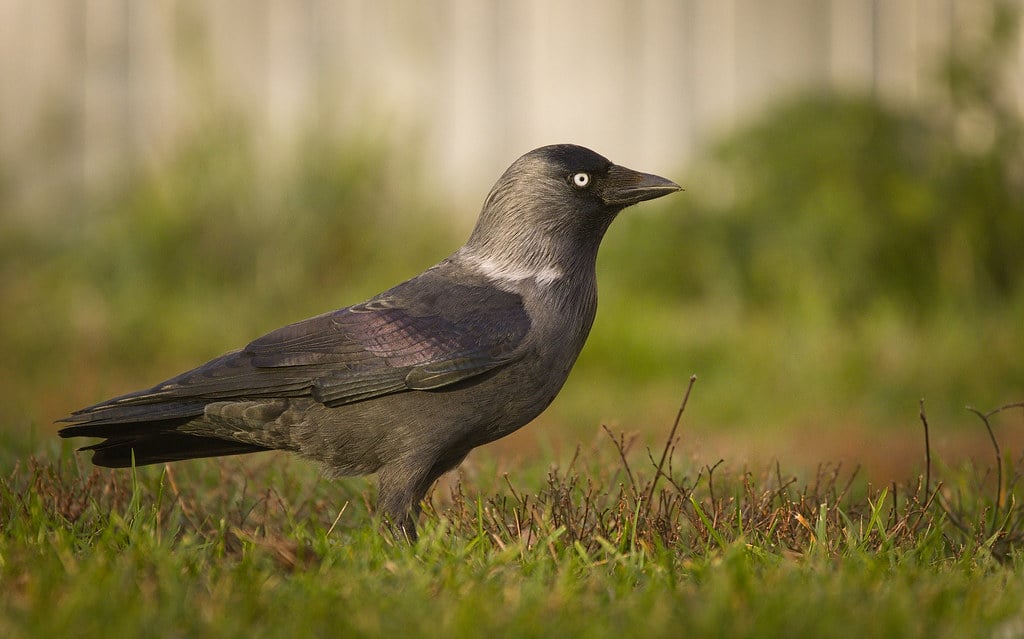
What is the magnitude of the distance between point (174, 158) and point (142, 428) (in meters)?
5.46

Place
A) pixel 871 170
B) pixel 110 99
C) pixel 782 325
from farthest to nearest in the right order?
pixel 110 99, pixel 871 170, pixel 782 325

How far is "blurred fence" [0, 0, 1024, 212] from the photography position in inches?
349

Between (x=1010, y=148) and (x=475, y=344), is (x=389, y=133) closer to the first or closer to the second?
(x=1010, y=148)

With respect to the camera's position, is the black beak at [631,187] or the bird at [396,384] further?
the black beak at [631,187]

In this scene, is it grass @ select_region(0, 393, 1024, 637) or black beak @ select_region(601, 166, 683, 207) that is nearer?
grass @ select_region(0, 393, 1024, 637)

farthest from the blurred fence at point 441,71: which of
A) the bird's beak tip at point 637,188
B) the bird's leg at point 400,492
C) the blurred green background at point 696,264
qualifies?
the bird's leg at point 400,492

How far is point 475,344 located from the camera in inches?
132

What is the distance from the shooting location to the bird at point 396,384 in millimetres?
3352

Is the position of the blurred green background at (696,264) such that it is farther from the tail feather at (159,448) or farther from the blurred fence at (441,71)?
→ the tail feather at (159,448)

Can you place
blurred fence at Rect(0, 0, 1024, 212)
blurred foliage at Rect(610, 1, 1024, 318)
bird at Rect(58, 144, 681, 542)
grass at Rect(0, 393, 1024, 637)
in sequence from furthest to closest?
blurred fence at Rect(0, 0, 1024, 212) < blurred foliage at Rect(610, 1, 1024, 318) < bird at Rect(58, 144, 681, 542) < grass at Rect(0, 393, 1024, 637)

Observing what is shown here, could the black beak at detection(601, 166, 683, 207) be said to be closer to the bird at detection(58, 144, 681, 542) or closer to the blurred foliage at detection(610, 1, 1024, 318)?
the bird at detection(58, 144, 681, 542)

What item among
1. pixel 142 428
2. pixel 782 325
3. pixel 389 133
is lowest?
pixel 782 325

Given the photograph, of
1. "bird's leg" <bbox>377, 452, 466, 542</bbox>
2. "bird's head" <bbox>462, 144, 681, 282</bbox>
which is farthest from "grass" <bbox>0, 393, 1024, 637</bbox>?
"bird's head" <bbox>462, 144, 681, 282</bbox>

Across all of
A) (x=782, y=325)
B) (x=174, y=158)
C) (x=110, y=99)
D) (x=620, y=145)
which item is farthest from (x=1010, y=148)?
(x=110, y=99)
